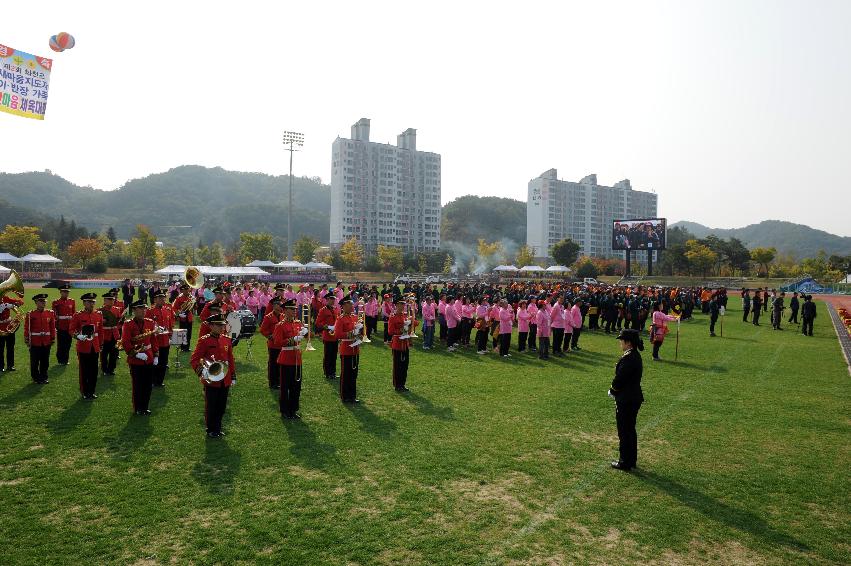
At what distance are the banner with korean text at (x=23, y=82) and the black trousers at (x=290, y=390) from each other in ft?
28.1

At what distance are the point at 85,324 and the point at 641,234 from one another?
230 ft

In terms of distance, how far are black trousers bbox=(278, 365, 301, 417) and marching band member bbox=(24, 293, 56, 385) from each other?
629 cm

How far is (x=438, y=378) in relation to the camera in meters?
13.8

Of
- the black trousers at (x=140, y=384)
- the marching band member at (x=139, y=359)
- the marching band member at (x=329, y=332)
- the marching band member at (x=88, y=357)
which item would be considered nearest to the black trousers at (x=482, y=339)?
the marching band member at (x=329, y=332)

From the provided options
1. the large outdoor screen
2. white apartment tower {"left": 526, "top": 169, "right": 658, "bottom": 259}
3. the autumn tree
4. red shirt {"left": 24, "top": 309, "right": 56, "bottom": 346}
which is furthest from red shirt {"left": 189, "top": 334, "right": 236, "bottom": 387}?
white apartment tower {"left": 526, "top": 169, "right": 658, "bottom": 259}

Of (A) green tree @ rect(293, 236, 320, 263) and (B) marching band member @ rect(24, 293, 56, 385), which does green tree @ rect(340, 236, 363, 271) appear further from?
(B) marching band member @ rect(24, 293, 56, 385)

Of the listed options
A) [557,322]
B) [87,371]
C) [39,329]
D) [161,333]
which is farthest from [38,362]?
[557,322]

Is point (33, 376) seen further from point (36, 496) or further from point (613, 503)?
point (613, 503)

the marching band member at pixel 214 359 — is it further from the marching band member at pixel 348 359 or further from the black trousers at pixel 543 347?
the black trousers at pixel 543 347

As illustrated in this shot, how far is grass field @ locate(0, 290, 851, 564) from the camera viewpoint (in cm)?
548

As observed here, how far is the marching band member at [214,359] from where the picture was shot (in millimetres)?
8586

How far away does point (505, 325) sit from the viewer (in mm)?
17188

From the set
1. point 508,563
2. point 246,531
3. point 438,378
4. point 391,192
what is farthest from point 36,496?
point 391,192

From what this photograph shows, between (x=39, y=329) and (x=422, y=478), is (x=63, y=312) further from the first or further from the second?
(x=422, y=478)
